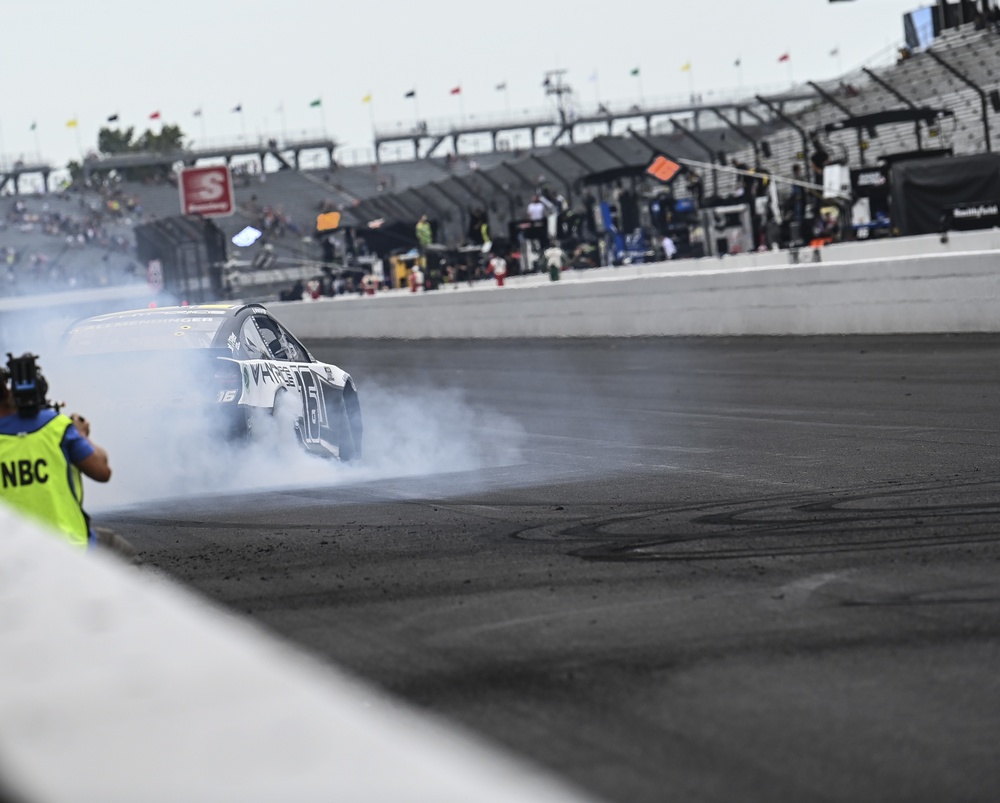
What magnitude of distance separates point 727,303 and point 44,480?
63.4 ft

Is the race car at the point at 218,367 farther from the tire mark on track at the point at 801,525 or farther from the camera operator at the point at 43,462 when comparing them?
the camera operator at the point at 43,462

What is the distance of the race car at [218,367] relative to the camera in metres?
11.1

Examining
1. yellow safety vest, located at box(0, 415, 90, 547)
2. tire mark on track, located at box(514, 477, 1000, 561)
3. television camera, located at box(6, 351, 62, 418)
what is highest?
television camera, located at box(6, 351, 62, 418)

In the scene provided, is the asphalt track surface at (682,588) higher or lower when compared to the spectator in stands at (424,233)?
lower

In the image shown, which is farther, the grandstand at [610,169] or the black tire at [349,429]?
the grandstand at [610,169]

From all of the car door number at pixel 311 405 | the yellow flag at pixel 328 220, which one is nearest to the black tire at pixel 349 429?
the car door number at pixel 311 405

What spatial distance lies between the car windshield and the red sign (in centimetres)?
4939

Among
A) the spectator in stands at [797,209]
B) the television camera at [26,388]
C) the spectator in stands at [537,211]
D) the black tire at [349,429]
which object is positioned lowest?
the black tire at [349,429]

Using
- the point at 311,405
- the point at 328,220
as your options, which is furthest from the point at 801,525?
the point at 328,220

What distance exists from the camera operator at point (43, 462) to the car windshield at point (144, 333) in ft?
17.6

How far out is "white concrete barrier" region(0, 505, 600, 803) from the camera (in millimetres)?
1851

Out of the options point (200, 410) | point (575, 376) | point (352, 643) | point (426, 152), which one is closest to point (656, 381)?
point (575, 376)

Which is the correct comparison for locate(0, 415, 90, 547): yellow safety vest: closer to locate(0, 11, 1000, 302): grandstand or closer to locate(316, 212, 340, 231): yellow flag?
locate(0, 11, 1000, 302): grandstand

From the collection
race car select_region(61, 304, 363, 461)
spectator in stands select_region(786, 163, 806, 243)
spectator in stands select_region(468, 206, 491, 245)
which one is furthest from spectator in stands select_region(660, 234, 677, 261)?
race car select_region(61, 304, 363, 461)
